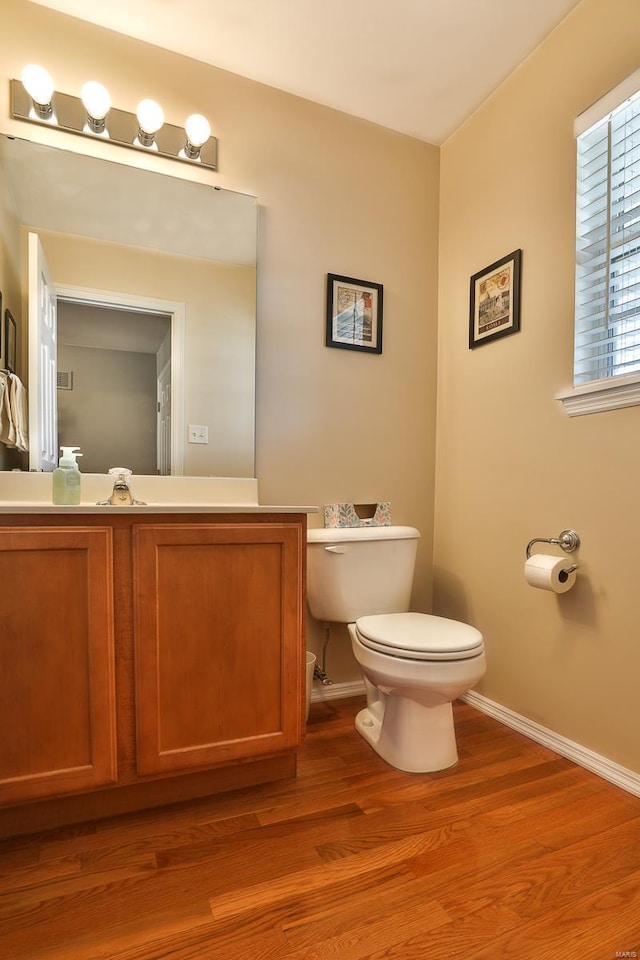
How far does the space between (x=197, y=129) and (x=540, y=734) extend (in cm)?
243

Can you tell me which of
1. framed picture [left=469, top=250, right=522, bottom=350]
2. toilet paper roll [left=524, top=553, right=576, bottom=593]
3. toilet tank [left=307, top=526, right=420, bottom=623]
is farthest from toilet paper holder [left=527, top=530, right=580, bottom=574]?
framed picture [left=469, top=250, right=522, bottom=350]

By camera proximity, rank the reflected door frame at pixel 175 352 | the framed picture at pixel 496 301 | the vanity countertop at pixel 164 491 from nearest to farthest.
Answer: the vanity countertop at pixel 164 491 < the reflected door frame at pixel 175 352 < the framed picture at pixel 496 301

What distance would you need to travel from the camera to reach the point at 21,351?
5.42ft

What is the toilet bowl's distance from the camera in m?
1.48

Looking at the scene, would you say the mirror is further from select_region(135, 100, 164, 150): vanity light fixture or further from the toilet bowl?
the toilet bowl

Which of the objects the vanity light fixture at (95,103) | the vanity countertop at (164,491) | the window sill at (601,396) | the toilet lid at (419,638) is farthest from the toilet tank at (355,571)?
the vanity light fixture at (95,103)

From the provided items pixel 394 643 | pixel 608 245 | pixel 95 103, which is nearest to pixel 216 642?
pixel 394 643

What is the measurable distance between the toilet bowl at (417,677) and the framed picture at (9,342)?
4.55ft

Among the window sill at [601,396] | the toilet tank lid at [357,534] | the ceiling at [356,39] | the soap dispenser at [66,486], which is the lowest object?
the toilet tank lid at [357,534]

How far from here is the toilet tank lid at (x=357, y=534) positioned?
1.86 m

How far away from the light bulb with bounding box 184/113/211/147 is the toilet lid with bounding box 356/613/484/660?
178cm

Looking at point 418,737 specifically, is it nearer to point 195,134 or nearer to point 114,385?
point 114,385

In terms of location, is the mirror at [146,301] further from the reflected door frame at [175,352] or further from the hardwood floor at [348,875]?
the hardwood floor at [348,875]

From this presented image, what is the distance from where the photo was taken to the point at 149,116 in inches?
69.5
